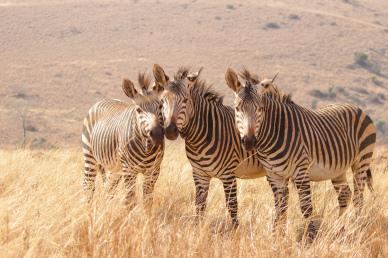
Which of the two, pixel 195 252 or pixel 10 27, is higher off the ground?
pixel 195 252

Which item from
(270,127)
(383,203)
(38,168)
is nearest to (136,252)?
(270,127)

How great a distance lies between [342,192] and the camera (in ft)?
29.5

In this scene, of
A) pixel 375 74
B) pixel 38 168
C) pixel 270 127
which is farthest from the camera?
pixel 375 74

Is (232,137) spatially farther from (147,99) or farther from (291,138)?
(147,99)

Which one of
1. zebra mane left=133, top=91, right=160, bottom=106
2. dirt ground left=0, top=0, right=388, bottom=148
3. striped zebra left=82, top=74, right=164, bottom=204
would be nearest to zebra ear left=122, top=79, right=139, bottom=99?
striped zebra left=82, top=74, right=164, bottom=204

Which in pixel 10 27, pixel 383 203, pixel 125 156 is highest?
pixel 125 156

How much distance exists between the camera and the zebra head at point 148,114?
24.8 ft

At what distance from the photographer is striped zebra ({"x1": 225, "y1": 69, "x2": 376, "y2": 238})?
730cm

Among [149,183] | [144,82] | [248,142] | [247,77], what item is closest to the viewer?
[248,142]

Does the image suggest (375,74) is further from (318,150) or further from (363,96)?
(318,150)

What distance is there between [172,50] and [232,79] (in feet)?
205

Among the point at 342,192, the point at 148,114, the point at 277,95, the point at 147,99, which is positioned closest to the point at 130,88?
the point at 147,99

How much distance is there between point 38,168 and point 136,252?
A: 17.5 feet

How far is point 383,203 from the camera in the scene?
873cm
